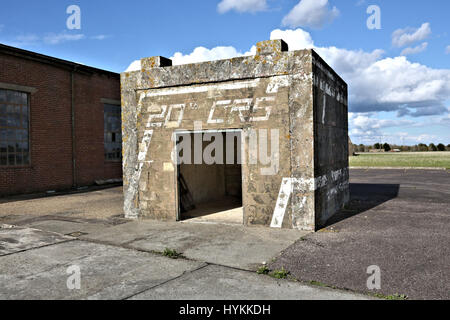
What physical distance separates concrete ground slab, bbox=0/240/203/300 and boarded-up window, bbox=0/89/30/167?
30.9ft

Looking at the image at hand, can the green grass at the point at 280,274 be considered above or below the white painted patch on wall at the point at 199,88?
below

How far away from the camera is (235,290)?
156 inches

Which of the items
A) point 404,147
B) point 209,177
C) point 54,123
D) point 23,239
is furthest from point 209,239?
point 404,147

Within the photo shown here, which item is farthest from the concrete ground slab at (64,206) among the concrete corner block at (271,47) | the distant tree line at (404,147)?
the distant tree line at (404,147)

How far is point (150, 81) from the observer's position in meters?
8.33

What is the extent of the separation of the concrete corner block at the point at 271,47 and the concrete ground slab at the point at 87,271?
4.64 metres

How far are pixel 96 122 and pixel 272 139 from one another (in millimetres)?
12646

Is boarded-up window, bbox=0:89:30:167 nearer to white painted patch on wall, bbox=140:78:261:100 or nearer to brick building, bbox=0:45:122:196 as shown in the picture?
brick building, bbox=0:45:122:196

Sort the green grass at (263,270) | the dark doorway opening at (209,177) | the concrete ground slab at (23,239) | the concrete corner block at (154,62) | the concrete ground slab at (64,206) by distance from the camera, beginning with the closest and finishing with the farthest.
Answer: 1. the green grass at (263,270)
2. the concrete ground slab at (23,239)
3. the concrete corner block at (154,62)
4. the dark doorway opening at (209,177)
5. the concrete ground slab at (64,206)

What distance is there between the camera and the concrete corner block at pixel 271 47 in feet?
A: 23.3

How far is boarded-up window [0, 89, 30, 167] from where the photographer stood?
43.7 feet

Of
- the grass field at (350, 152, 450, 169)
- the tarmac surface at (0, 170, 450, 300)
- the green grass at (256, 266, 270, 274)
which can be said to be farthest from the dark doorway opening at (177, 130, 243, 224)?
the grass field at (350, 152, 450, 169)

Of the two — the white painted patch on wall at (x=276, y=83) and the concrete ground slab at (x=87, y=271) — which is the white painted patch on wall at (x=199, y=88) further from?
the concrete ground slab at (x=87, y=271)
